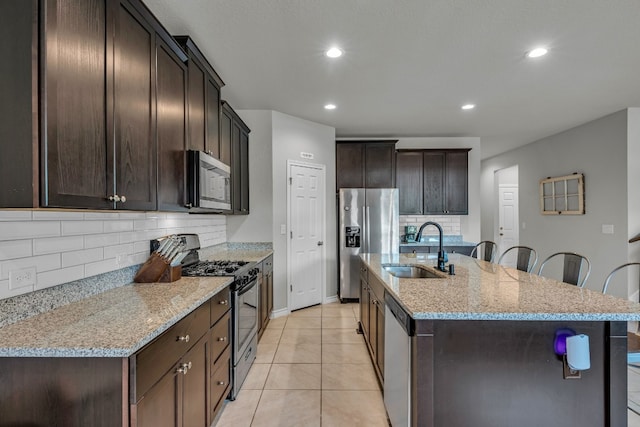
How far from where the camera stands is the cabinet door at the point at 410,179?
5.11 m

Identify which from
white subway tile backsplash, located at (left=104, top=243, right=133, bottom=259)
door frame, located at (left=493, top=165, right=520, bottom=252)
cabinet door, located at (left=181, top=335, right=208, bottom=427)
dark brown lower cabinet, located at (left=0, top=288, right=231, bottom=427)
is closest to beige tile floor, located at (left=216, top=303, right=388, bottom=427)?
cabinet door, located at (left=181, top=335, right=208, bottom=427)

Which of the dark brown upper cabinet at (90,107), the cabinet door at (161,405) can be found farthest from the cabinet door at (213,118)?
the cabinet door at (161,405)

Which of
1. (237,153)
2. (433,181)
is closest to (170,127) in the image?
(237,153)

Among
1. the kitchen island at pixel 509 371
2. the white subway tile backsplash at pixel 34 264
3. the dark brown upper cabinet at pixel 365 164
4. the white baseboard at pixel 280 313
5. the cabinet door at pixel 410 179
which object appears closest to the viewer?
the white subway tile backsplash at pixel 34 264

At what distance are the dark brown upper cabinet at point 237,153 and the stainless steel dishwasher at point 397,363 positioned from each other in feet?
6.68

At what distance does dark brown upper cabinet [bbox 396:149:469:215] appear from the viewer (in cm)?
511

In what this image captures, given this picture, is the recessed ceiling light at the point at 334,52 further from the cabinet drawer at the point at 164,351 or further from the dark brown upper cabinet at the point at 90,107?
the cabinet drawer at the point at 164,351

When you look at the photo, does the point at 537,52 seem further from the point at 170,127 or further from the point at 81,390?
the point at 81,390

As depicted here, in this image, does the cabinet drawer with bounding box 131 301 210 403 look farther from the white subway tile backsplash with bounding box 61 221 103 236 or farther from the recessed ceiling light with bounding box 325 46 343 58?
the recessed ceiling light with bounding box 325 46 343 58

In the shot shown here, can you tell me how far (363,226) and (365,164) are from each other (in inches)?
39.8

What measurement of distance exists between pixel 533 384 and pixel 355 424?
1095 mm

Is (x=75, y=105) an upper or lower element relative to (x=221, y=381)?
upper

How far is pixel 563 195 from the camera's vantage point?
4.83 metres

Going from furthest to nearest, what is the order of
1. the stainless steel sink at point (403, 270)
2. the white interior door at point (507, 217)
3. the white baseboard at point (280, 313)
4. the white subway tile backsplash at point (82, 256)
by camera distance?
the white interior door at point (507, 217)
the white baseboard at point (280, 313)
the stainless steel sink at point (403, 270)
the white subway tile backsplash at point (82, 256)
